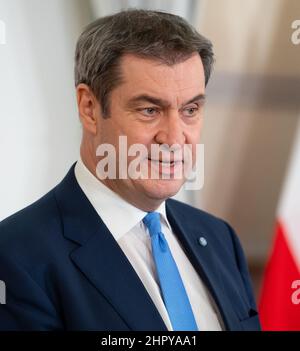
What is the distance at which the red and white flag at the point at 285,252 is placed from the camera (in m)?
1.34

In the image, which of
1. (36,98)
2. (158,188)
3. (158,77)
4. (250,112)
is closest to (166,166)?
(158,188)

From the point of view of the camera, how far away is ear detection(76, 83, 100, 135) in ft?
3.14

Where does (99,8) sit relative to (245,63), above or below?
above

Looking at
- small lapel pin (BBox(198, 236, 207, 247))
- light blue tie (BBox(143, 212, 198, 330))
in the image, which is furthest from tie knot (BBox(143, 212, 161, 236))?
small lapel pin (BBox(198, 236, 207, 247))

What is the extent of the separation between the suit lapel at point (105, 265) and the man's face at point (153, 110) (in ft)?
0.27

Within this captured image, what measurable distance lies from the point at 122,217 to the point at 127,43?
11.4 inches

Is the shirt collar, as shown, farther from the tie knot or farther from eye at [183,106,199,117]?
eye at [183,106,199,117]

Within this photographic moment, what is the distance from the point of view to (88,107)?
0.97 meters

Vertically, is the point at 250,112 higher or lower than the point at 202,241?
higher

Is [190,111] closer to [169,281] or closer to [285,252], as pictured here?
[169,281]
